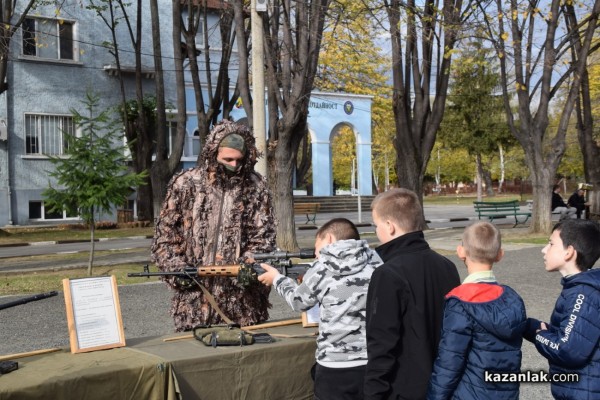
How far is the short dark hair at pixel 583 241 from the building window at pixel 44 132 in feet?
92.3

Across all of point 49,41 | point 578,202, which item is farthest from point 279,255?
point 49,41

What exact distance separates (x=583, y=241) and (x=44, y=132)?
29214 mm

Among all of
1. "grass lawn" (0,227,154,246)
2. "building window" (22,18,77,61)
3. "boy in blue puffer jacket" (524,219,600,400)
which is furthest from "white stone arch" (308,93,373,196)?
"boy in blue puffer jacket" (524,219,600,400)

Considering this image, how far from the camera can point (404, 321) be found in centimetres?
349

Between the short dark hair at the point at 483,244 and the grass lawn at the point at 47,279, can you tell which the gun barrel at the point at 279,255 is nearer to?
the short dark hair at the point at 483,244

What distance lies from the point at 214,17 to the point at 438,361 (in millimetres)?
32319

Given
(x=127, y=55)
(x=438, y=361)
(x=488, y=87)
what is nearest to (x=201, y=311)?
(x=438, y=361)

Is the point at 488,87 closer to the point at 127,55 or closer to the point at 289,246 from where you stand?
the point at 127,55

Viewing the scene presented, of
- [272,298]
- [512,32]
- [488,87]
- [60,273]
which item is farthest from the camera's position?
[488,87]

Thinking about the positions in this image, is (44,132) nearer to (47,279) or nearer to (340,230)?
(47,279)

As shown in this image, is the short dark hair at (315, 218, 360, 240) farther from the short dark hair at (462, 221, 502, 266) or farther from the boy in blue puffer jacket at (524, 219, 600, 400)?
the boy in blue puffer jacket at (524, 219, 600, 400)

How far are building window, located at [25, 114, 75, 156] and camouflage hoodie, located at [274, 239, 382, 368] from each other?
27.7 meters

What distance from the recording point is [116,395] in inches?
145

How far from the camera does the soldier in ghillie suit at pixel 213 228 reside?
473 centimetres
